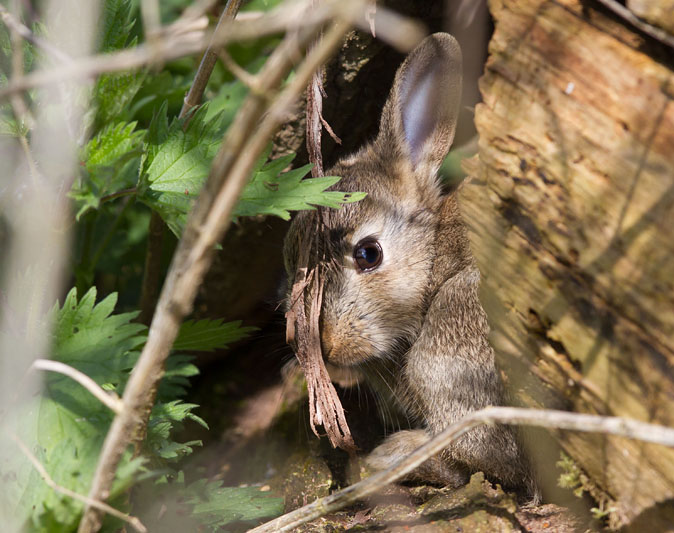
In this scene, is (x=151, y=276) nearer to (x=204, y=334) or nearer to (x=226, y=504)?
(x=204, y=334)

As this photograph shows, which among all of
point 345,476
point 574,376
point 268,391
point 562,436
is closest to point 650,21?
point 574,376

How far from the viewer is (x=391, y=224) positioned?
11.2 feet

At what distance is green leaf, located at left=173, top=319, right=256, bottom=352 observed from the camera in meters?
2.90

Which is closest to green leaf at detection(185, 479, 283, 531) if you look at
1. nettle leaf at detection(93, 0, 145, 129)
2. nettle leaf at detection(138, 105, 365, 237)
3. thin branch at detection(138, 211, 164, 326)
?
nettle leaf at detection(138, 105, 365, 237)

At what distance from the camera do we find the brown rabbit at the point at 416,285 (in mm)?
2912

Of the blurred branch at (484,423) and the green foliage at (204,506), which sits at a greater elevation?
the blurred branch at (484,423)

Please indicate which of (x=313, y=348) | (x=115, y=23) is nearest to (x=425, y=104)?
(x=313, y=348)

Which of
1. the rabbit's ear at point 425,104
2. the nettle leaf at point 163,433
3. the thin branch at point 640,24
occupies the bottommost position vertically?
the nettle leaf at point 163,433

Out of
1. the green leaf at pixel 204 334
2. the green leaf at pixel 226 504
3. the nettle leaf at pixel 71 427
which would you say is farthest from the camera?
the green leaf at pixel 204 334

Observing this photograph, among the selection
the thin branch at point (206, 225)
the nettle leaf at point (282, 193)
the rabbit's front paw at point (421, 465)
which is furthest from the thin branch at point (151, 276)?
the thin branch at point (206, 225)

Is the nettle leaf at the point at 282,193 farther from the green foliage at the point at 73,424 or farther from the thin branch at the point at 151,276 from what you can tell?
the thin branch at the point at 151,276

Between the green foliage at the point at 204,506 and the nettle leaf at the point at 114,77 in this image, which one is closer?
the green foliage at the point at 204,506

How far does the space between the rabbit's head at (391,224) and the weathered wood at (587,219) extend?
3.18ft

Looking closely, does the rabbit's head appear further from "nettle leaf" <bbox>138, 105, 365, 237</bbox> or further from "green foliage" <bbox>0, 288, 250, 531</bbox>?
"green foliage" <bbox>0, 288, 250, 531</bbox>
